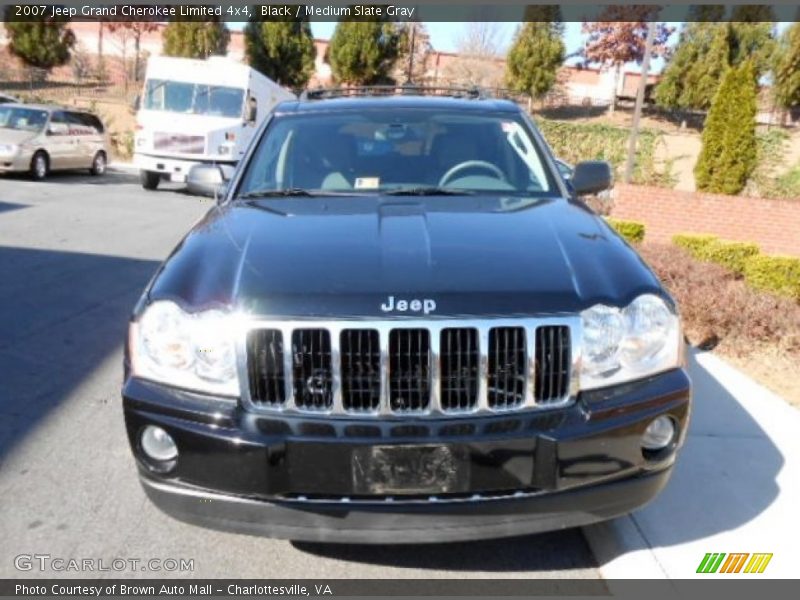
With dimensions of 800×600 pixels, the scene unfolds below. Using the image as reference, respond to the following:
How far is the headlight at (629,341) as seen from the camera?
8.09ft

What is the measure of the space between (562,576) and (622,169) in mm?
22867

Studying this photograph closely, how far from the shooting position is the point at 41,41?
122 ft

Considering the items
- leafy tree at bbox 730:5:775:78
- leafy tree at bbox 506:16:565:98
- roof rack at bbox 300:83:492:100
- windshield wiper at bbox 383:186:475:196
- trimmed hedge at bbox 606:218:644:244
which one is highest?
leafy tree at bbox 730:5:775:78

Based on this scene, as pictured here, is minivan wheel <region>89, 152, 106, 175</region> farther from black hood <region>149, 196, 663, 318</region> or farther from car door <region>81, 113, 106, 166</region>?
black hood <region>149, 196, 663, 318</region>

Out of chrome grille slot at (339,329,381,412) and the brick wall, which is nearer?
chrome grille slot at (339,329,381,412)

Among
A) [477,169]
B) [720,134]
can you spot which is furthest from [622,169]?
[477,169]

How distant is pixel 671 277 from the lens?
6.98 meters

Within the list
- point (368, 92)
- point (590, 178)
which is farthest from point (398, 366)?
point (368, 92)

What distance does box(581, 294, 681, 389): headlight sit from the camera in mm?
2465

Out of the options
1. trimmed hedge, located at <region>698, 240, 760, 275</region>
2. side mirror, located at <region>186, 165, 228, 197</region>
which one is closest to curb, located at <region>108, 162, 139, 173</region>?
trimmed hedge, located at <region>698, 240, 760, 275</region>

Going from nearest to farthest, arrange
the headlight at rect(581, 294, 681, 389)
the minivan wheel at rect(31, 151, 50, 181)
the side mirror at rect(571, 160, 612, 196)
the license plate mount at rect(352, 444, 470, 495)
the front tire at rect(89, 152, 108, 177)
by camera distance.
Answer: the license plate mount at rect(352, 444, 470, 495) → the headlight at rect(581, 294, 681, 389) → the side mirror at rect(571, 160, 612, 196) → the minivan wheel at rect(31, 151, 50, 181) → the front tire at rect(89, 152, 108, 177)

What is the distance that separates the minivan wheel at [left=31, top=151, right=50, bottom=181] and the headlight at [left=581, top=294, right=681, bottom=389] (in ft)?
57.7

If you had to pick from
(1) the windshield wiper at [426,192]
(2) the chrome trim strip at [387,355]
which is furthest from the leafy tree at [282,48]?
(2) the chrome trim strip at [387,355]

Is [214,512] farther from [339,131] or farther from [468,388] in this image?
[339,131]
